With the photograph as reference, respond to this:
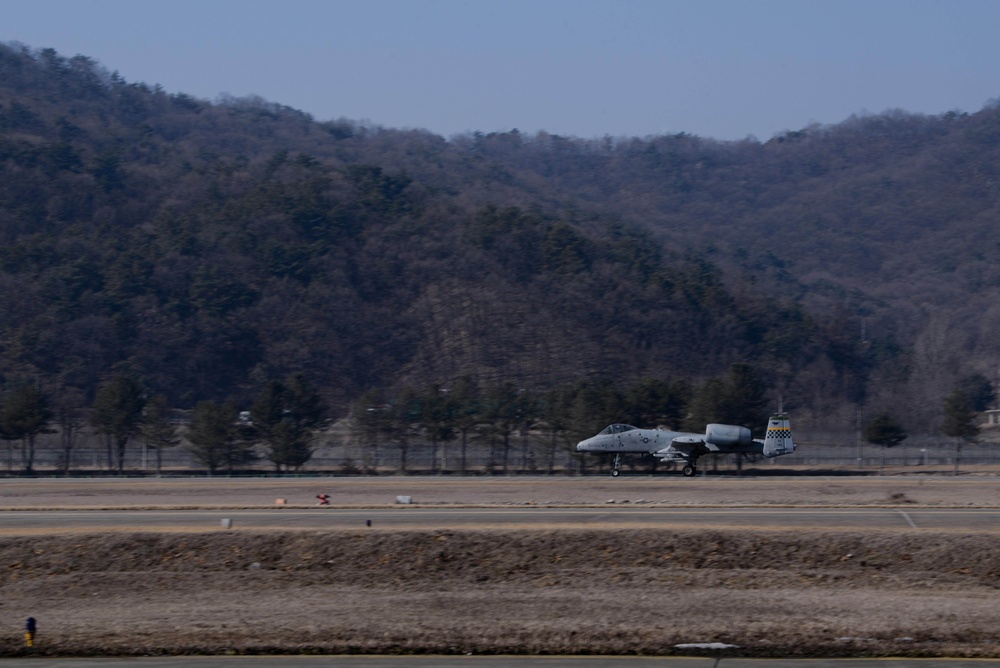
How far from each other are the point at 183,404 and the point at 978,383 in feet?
264

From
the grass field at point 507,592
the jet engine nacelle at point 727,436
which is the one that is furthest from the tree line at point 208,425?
the grass field at point 507,592

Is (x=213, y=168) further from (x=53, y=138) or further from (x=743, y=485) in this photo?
(x=743, y=485)

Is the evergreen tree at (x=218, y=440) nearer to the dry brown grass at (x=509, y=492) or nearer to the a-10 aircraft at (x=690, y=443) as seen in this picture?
the dry brown grass at (x=509, y=492)

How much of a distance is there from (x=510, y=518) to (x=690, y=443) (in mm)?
24737

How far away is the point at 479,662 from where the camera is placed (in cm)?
1562

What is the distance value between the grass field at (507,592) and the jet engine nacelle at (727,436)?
92.5 feet

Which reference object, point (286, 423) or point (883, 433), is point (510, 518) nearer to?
point (286, 423)

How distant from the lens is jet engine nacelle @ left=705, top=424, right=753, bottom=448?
53656mm

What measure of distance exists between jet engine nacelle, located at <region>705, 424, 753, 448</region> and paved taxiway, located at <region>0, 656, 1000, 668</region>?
38475 millimetres

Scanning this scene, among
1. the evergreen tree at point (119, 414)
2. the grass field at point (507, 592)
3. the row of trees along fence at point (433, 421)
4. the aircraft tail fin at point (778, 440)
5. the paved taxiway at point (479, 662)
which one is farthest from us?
the evergreen tree at point (119, 414)

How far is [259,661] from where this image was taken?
52.0 ft

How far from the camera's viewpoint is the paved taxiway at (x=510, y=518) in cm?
2828

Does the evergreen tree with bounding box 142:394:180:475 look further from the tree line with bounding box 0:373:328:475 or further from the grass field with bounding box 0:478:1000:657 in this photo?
the grass field with bounding box 0:478:1000:657

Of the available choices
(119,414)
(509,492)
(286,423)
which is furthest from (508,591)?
(119,414)
